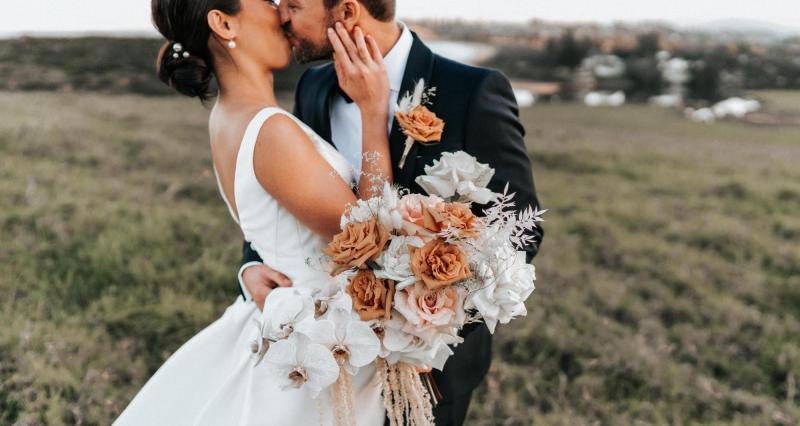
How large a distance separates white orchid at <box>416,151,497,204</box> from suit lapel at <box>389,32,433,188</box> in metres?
0.47

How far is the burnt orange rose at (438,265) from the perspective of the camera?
4.56ft

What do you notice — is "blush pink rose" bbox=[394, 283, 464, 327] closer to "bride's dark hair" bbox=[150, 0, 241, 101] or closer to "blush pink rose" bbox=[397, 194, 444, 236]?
"blush pink rose" bbox=[397, 194, 444, 236]

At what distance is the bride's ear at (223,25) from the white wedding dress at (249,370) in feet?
1.08

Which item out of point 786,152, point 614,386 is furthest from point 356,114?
point 786,152

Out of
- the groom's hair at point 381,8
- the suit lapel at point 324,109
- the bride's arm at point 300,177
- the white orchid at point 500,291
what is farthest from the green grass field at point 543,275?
the groom's hair at point 381,8

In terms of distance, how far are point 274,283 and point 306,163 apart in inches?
19.5

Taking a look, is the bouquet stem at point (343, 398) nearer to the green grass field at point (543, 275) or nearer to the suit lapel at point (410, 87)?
the suit lapel at point (410, 87)

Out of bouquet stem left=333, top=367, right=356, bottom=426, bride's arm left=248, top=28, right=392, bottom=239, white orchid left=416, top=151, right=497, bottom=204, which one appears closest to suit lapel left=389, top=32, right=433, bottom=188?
bride's arm left=248, top=28, right=392, bottom=239

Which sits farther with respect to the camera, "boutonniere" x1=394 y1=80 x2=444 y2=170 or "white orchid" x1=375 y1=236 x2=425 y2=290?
"boutonniere" x1=394 y1=80 x2=444 y2=170

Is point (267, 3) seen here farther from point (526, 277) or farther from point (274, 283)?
point (526, 277)

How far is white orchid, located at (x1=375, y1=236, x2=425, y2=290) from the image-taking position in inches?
56.4

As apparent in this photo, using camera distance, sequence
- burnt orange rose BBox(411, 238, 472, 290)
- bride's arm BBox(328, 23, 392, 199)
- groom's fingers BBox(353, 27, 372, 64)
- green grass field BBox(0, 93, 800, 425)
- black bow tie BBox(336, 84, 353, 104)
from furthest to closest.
A: green grass field BBox(0, 93, 800, 425)
black bow tie BBox(336, 84, 353, 104)
groom's fingers BBox(353, 27, 372, 64)
bride's arm BBox(328, 23, 392, 199)
burnt orange rose BBox(411, 238, 472, 290)

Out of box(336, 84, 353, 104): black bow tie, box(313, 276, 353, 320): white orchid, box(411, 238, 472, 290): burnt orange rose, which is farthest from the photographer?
box(336, 84, 353, 104): black bow tie

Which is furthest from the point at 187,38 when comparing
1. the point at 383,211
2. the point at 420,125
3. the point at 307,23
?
the point at 383,211
